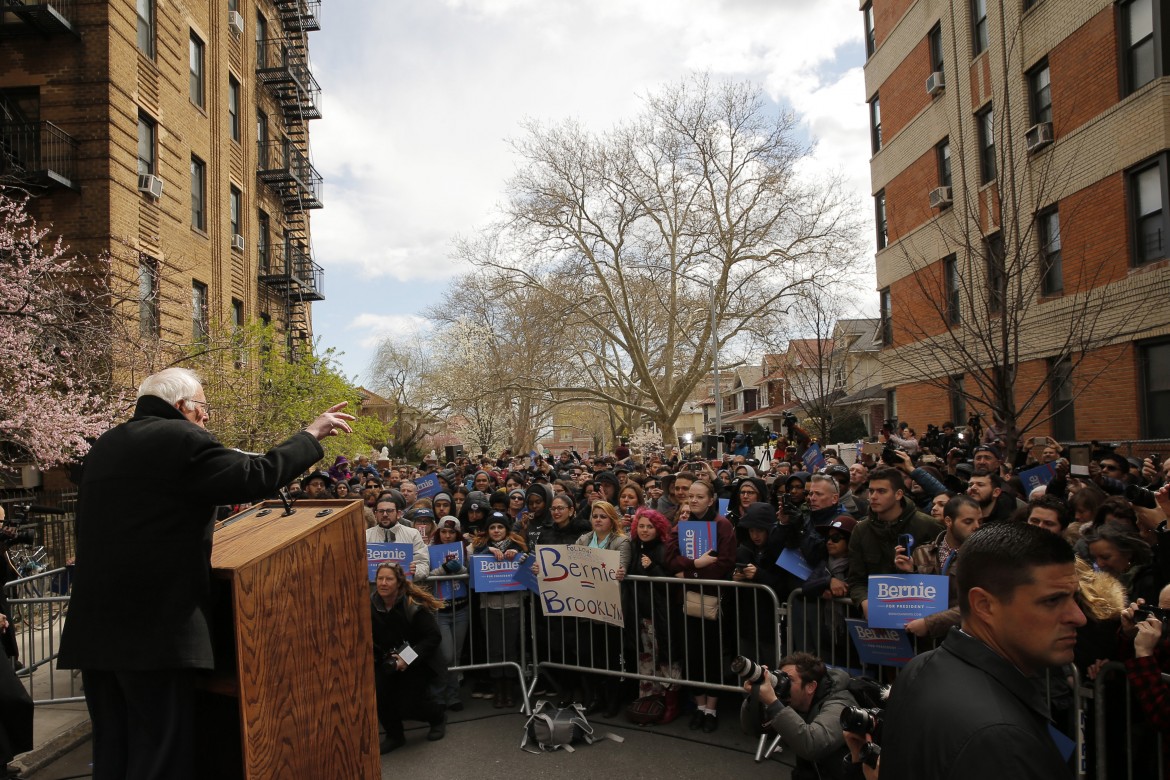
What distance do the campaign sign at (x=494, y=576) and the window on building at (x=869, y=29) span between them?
25417 millimetres

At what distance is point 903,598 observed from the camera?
518 centimetres

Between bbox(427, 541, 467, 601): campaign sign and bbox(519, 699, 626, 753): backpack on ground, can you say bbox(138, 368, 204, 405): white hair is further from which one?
bbox(427, 541, 467, 601): campaign sign

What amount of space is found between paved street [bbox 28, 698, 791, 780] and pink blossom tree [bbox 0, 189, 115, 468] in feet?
21.5

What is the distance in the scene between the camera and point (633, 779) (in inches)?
211

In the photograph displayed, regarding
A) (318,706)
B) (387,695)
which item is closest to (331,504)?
(318,706)

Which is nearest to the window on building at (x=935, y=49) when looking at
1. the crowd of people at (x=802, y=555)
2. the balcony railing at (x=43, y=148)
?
the crowd of people at (x=802, y=555)

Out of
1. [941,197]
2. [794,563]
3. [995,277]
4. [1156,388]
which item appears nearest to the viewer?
[794,563]

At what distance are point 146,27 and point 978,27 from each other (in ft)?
65.6

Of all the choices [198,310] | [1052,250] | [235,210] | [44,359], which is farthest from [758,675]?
[235,210]

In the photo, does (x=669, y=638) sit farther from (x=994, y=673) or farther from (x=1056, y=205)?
(x=1056, y=205)

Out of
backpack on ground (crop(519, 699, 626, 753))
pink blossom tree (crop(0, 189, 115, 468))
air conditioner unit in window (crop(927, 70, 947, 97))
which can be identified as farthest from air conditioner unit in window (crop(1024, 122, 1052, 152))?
pink blossom tree (crop(0, 189, 115, 468))

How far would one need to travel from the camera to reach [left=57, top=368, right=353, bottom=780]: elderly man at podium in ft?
9.17

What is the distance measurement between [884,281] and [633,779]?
76.7 ft

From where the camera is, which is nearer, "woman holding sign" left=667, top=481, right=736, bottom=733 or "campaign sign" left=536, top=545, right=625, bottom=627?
"woman holding sign" left=667, top=481, right=736, bottom=733
